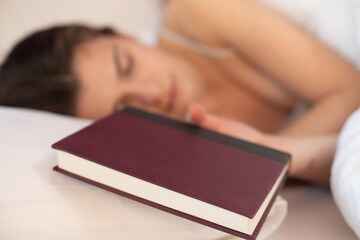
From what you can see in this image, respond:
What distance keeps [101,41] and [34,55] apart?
172 mm

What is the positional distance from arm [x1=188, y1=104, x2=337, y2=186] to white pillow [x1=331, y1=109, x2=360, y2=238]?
0.08 metres

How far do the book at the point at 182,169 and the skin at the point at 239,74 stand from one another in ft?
0.64

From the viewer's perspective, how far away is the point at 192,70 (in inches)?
39.4

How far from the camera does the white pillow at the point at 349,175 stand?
45cm

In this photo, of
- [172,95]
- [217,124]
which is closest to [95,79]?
[172,95]

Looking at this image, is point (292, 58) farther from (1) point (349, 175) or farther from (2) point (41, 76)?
(2) point (41, 76)

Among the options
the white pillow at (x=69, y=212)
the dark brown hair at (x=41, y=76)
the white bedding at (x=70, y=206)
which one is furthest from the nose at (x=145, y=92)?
the white pillow at (x=69, y=212)

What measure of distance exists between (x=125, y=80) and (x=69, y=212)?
0.48 meters

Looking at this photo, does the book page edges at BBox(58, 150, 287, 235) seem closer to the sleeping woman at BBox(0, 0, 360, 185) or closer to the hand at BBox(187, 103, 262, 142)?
the hand at BBox(187, 103, 262, 142)

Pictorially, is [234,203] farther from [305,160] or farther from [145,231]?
[305,160]

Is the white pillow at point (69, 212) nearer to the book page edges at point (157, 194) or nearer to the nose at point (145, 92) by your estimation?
the book page edges at point (157, 194)

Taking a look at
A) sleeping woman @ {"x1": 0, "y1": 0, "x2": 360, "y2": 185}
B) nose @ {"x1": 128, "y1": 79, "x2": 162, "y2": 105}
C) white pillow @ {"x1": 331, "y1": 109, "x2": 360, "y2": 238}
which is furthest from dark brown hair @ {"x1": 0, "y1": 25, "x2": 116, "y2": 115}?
white pillow @ {"x1": 331, "y1": 109, "x2": 360, "y2": 238}

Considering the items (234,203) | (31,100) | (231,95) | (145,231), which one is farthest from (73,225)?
(231,95)

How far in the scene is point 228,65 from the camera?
1029mm
